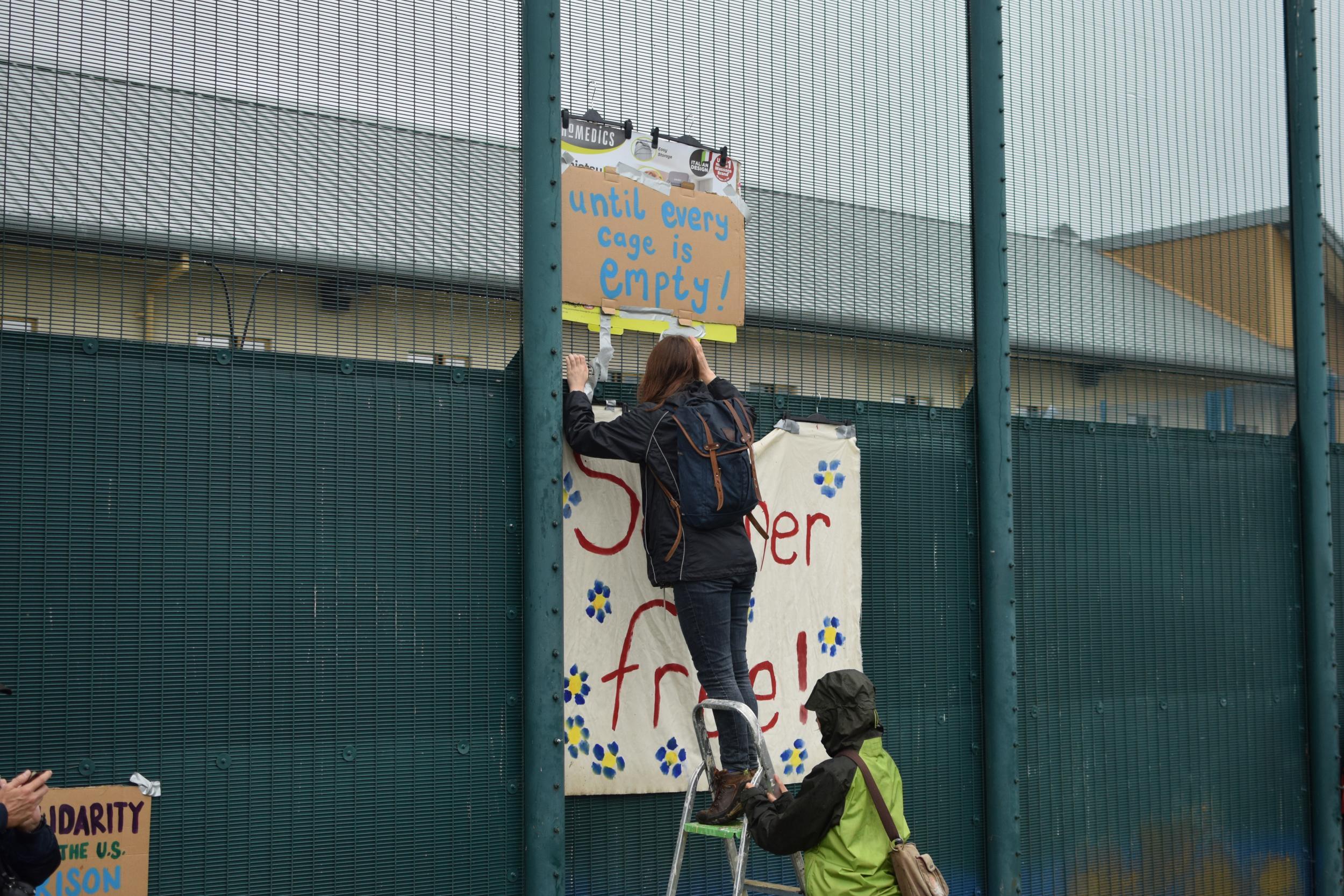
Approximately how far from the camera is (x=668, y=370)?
15.2 ft

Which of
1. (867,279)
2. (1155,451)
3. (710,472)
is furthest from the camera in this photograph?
(1155,451)

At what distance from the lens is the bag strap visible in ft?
12.5

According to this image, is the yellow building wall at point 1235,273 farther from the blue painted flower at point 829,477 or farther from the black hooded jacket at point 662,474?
the black hooded jacket at point 662,474

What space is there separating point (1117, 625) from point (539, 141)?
3.38m

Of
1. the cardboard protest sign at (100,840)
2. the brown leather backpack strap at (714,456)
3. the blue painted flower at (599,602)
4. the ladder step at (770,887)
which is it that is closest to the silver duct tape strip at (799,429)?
the brown leather backpack strap at (714,456)

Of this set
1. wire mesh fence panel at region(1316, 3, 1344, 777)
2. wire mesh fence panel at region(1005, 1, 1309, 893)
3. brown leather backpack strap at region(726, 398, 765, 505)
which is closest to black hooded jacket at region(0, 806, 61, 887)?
brown leather backpack strap at region(726, 398, 765, 505)

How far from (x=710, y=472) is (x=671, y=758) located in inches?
42.6

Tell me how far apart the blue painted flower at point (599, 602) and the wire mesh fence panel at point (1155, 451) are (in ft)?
6.48

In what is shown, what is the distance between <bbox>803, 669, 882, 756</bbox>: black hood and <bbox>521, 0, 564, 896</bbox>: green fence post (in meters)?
0.98

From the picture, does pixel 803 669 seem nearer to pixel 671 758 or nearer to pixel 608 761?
pixel 671 758

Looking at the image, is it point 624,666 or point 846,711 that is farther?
point 624,666

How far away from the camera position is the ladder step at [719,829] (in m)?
4.11

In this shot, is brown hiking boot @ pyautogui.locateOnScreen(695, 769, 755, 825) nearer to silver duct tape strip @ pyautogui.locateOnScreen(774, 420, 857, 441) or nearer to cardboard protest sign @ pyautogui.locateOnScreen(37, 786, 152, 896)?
silver duct tape strip @ pyautogui.locateOnScreen(774, 420, 857, 441)

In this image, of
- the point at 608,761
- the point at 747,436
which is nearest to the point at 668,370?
the point at 747,436
